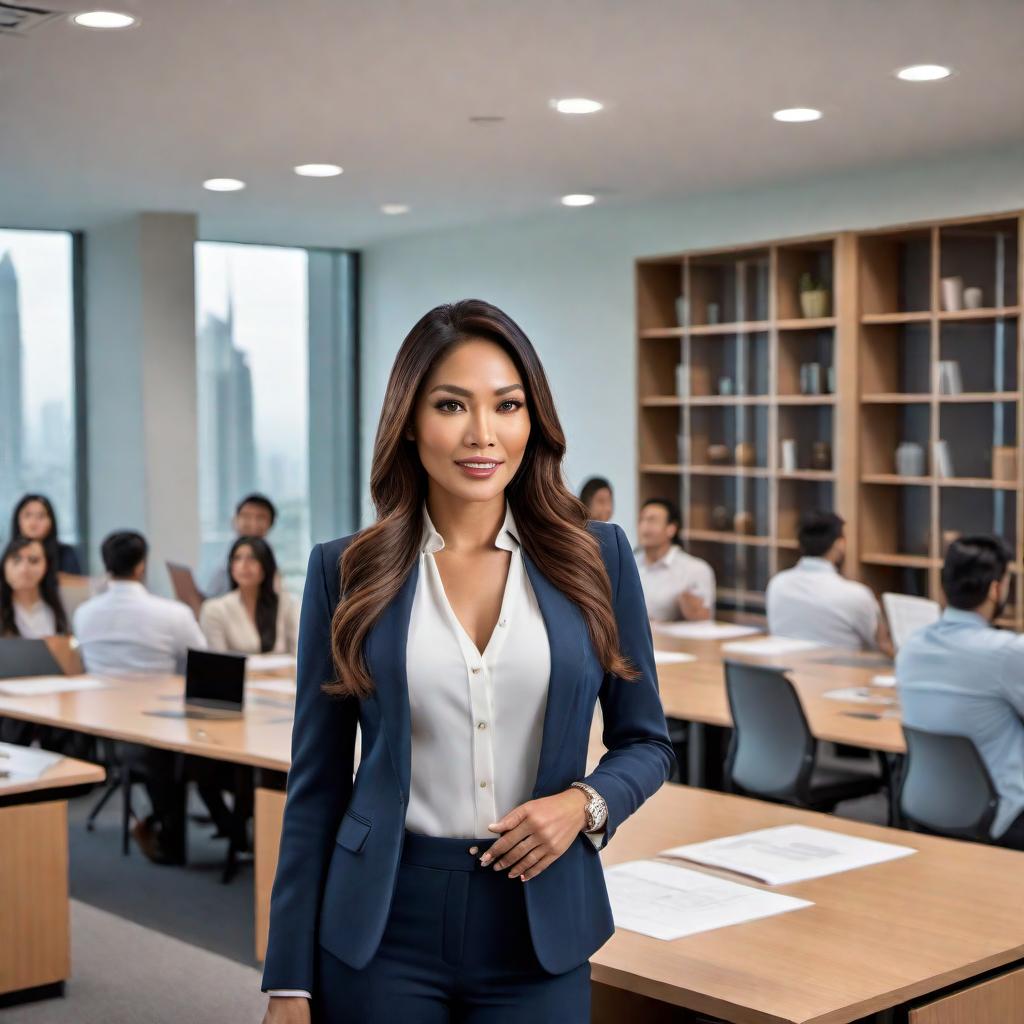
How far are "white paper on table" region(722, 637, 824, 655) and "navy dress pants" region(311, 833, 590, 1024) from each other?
4.69 m

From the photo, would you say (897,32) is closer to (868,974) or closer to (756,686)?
(756,686)

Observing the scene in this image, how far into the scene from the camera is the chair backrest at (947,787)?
4430 mm

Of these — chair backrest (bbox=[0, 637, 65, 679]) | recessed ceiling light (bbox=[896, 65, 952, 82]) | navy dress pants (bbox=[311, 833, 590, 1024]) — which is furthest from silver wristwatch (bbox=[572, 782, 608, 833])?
chair backrest (bbox=[0, 637, 65, 679])

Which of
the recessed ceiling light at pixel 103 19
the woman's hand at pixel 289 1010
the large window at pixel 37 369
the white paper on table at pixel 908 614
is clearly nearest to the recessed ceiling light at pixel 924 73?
the white paper on table at pixel 908 614

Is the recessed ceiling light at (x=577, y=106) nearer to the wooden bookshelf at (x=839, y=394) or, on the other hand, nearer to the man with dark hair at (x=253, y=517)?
the wooden bookshelf at (x=839, y=394)

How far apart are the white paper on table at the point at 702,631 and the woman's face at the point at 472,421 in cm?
517

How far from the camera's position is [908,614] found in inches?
234

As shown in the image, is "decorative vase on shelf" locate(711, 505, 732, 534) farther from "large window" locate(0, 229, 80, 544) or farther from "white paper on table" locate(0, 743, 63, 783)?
"white paper on table" locate(0, 743, 63, 783)

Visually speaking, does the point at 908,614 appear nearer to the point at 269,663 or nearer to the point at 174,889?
the point at 269,663

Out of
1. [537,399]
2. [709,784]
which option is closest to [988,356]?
[709,784]

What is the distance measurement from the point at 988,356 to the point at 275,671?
3779 millimetres

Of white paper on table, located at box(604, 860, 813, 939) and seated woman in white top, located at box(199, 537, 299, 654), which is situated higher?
seated woman in white top, located at box(199, 537, 299, 654)

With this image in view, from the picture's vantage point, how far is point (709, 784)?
5.95m

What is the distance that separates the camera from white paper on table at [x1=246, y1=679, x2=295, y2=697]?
5.77 metres
